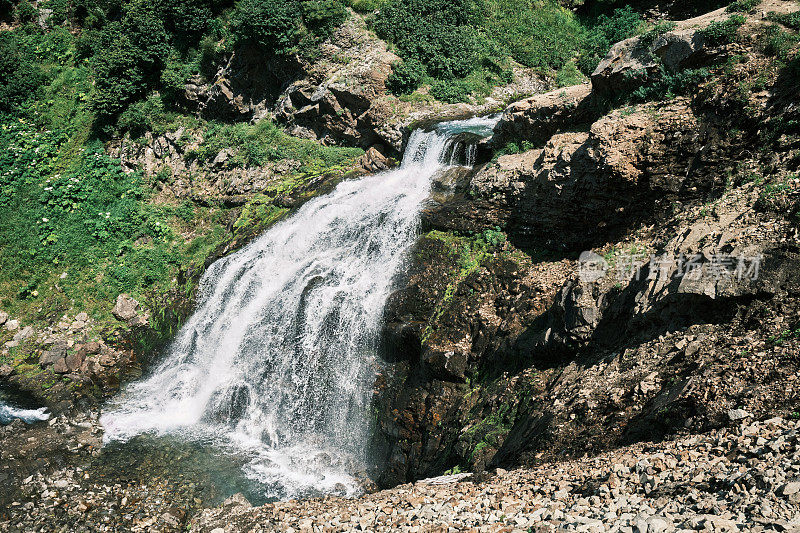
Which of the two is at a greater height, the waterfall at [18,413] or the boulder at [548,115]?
the boulder at [548,115]

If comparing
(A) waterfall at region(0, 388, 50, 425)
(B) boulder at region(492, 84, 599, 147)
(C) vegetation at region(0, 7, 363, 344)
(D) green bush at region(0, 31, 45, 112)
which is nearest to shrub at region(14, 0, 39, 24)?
(C) vegetation at region(0, 7, 363, 344)

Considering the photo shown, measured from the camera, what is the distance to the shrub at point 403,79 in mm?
19688

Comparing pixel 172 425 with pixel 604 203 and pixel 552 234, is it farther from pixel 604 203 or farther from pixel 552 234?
pixel 604 203

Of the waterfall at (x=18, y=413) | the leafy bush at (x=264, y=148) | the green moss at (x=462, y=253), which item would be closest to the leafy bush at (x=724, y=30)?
the green moss at (x=462, y=253)

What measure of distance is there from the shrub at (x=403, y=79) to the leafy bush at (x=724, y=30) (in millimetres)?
11854

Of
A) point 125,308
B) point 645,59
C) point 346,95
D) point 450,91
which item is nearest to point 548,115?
point 645,59

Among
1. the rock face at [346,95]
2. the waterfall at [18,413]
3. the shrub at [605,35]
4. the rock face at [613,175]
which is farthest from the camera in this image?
the shrub at [605,35]

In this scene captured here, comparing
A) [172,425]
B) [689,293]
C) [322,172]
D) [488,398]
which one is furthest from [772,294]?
[322,172]

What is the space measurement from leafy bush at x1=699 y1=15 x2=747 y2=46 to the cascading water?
255 inches

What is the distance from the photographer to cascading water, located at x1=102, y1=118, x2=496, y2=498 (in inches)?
461

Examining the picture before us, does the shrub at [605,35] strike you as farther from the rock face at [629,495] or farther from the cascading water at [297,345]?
the rock face at [629,495]

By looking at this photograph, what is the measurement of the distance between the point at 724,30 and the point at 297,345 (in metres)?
10.2

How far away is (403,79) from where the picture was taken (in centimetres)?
1969

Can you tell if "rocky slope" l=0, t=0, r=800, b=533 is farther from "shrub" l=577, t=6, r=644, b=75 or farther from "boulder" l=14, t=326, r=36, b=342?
"shrub" l=577, t=6, r=644, b=75
